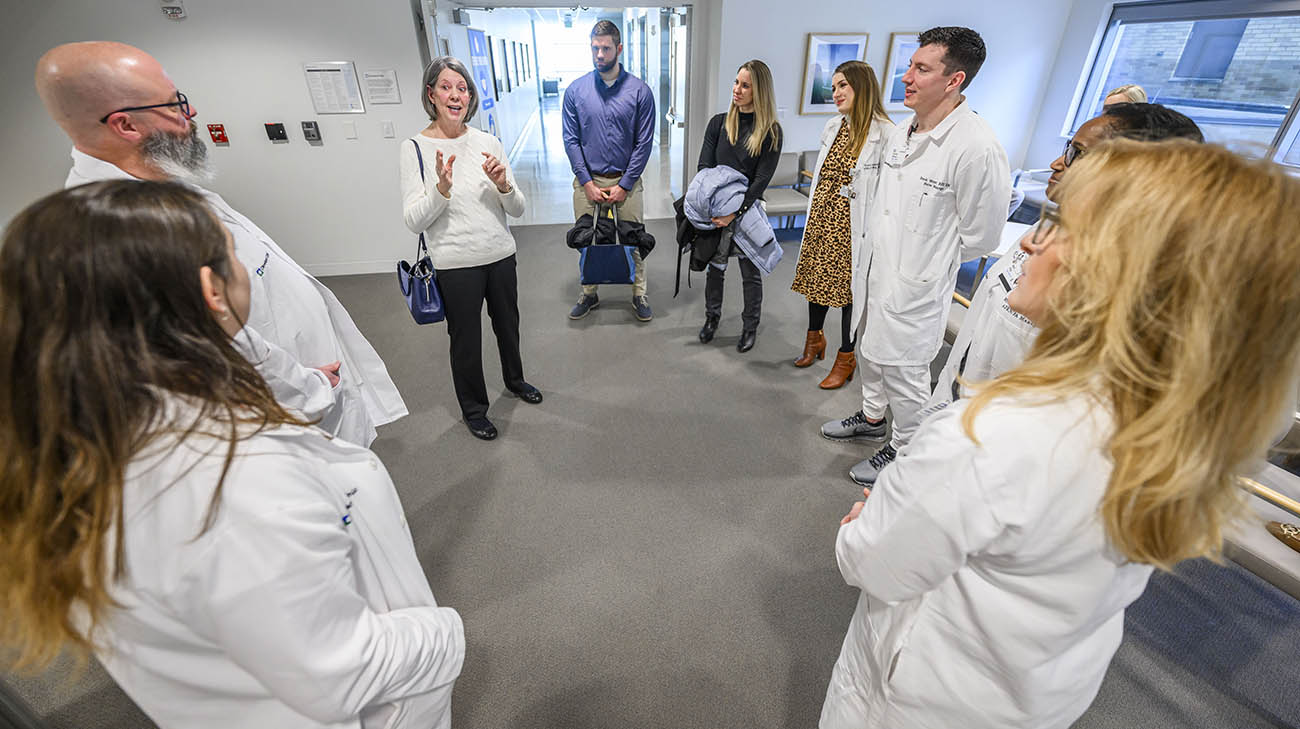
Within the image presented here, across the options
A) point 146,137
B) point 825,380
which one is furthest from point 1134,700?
point 146,137

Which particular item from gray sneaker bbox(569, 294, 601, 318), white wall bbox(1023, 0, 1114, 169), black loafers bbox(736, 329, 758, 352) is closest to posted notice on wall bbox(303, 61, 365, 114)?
gray sneaker bbox(569, 294, 601, 318)

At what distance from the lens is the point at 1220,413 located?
1.96 feet

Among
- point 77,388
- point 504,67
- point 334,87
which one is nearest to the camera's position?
point 77,388

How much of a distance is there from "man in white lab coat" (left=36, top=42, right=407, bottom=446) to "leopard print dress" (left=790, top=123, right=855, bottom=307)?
2290mm

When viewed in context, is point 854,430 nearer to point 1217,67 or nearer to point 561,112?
point 561,112

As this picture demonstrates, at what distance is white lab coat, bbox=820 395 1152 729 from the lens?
0.65 metres

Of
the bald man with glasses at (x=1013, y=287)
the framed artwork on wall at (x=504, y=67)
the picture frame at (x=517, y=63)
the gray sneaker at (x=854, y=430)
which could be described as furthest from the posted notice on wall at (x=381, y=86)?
the picture frame at (x=517, y=63)

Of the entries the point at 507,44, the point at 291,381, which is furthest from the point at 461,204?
the point at 507,44

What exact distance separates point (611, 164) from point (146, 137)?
258cm

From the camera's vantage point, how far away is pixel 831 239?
281 cm

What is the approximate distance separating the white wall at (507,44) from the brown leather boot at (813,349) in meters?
3.40

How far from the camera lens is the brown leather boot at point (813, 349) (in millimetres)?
3223

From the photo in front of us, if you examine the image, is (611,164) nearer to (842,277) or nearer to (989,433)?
(842,277)

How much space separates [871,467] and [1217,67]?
5.22 meters
